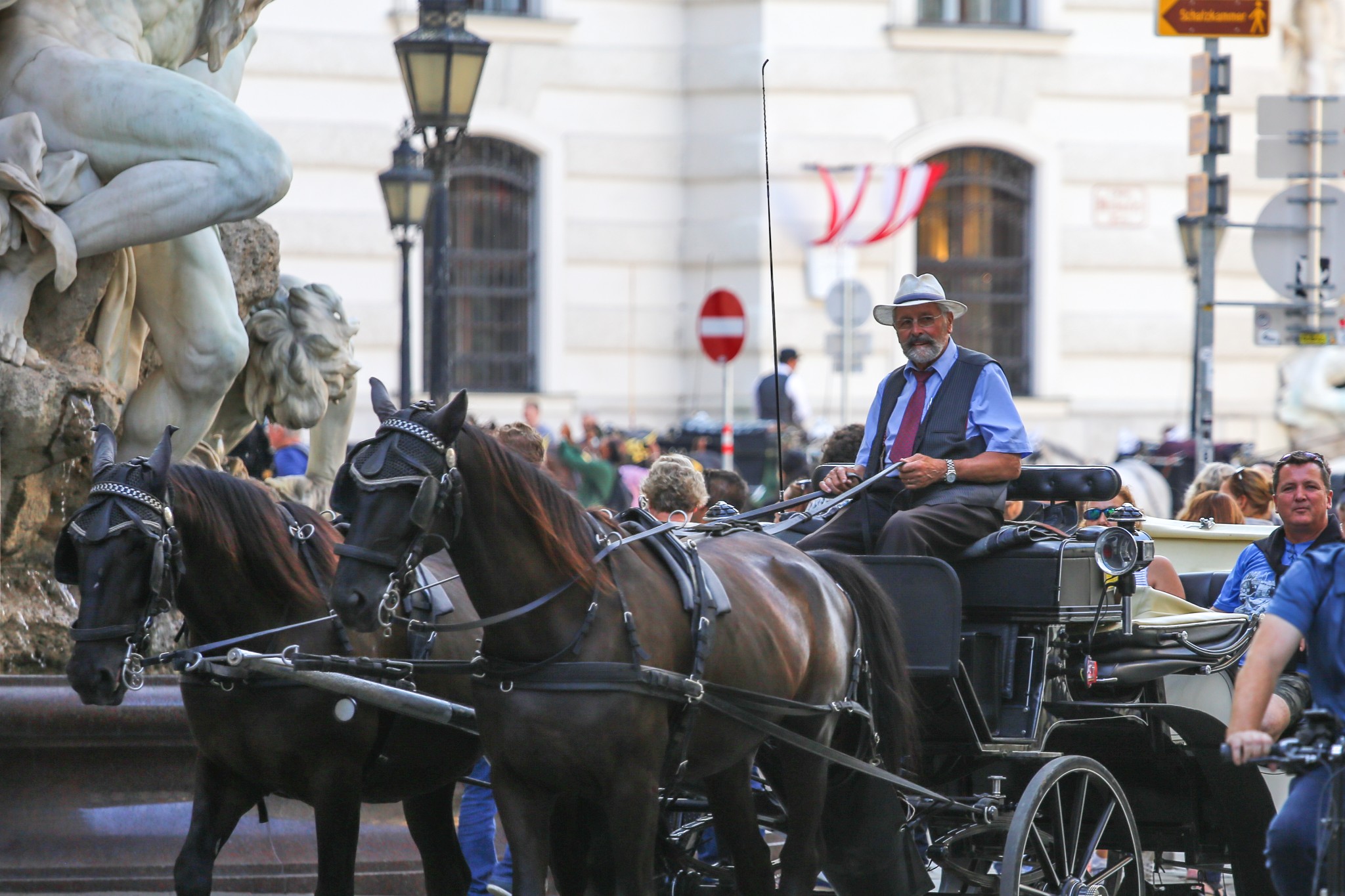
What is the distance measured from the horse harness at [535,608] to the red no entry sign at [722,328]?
11.0 meters

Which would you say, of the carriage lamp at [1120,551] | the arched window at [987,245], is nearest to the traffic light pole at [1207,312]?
the carriage lamp at [1120,551]

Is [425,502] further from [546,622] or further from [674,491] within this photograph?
[674,491]

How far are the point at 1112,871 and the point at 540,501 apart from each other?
2427mm

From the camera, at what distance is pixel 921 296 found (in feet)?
21.4

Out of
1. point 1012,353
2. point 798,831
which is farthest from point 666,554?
point 1012,353

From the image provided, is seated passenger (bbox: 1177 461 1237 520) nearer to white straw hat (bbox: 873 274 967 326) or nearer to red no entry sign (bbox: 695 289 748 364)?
white straw hat (bbox: 873 274 967 326)

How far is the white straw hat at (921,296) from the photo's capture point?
6.52 m

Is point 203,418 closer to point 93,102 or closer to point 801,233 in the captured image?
point 93,102

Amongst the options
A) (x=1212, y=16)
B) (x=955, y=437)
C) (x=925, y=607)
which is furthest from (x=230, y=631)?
(x=1212, y=16)

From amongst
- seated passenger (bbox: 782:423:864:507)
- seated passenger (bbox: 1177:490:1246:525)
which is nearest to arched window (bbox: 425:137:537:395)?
seated passenger (bbox: 1177:490:1246:525)

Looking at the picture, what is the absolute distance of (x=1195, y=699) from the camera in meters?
6.73

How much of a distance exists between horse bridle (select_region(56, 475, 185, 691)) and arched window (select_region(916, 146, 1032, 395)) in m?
19.0

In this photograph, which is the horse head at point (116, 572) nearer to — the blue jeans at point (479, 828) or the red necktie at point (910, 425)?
the blue jeans at point (479, 828)

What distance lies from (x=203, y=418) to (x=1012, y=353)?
1782cm
